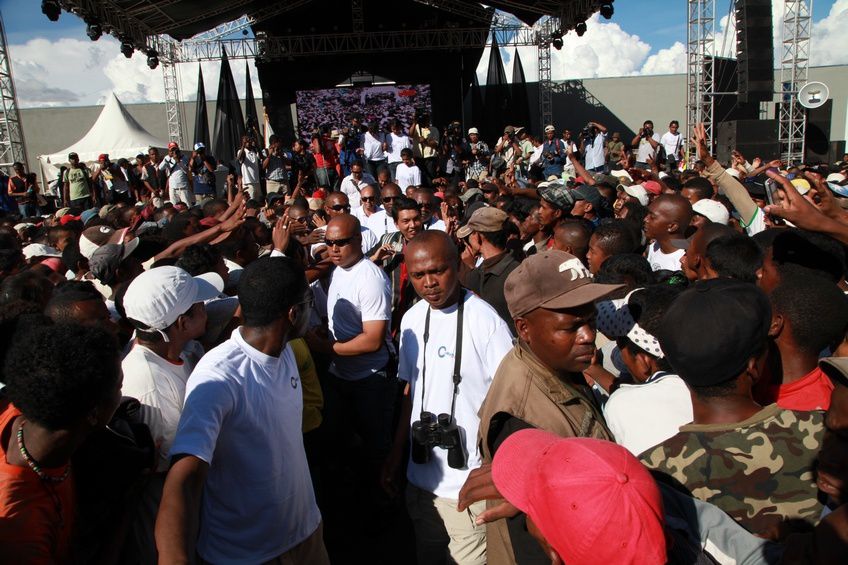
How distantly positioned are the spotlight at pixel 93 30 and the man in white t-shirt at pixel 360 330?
49.6 ft

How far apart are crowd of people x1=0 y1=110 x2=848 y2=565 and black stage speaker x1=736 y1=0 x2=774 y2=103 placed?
14.9 metres

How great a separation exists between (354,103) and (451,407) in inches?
828

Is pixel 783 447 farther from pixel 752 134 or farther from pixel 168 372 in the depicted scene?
pixel 752 134

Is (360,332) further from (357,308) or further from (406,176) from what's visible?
(406,176)

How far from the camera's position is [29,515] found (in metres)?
1.81

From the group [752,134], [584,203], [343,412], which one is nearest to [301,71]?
[752,134]

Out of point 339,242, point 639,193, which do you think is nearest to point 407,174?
point 639,193

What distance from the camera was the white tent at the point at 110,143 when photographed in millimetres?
18891

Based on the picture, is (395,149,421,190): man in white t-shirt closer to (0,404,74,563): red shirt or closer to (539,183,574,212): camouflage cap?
(539,183,574,212): camouflage cap

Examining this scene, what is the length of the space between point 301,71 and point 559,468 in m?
23.2

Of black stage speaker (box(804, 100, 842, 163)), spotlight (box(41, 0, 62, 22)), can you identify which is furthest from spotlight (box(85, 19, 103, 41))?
black stage speaker (box(804, 100, 842, 163))

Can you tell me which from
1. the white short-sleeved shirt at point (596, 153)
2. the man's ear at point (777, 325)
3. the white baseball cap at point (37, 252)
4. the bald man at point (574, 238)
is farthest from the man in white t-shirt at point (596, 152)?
the man's ear at point (777, 325)

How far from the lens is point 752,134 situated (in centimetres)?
1580

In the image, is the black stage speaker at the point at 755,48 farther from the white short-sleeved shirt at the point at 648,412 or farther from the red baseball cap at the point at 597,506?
the red baseball cap at the point at 597,506
